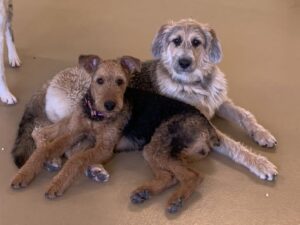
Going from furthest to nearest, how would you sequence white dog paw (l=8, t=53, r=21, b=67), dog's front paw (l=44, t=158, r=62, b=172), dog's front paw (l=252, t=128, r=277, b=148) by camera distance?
1. white dog paw (l=8, t=53, r=21, b=67)
2. dog's front paw (l=252, t=128, r=277, b=148)
3. dog's front paw (l=44, t=158, r=62, b=172)

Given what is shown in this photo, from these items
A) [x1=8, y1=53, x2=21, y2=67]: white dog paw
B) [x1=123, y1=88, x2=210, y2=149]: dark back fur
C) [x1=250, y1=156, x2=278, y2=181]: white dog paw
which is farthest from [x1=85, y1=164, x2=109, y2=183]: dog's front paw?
[x1=8, y1=53, x2=21, y2=67]: white dog paw

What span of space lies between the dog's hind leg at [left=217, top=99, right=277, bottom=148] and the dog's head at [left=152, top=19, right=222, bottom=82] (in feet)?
1.13

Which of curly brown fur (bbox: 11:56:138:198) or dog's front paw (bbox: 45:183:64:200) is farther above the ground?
curly brown fur (bbox: 11:56:138:198)

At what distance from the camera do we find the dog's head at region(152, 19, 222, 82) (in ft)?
9.27

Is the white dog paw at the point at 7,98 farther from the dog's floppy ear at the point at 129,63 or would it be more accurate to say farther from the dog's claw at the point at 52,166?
the dog's floppy ear at the point at 129,63

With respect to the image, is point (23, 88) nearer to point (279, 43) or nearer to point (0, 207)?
point (0, 207)

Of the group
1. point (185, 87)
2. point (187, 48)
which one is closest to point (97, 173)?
point (185, 87)

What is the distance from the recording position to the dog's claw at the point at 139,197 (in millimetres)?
2425

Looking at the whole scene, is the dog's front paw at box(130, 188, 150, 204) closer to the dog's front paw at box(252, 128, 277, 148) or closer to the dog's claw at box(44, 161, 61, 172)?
the dog's claw at box(44, 161, 61, 172)

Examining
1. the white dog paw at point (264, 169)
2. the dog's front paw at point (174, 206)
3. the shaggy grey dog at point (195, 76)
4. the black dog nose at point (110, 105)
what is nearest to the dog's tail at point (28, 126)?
the black dog nose at point (110, 105)

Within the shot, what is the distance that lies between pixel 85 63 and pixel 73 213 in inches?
33.5

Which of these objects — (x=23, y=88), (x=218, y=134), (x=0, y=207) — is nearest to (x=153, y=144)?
(x=218, y=134)

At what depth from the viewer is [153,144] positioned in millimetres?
2633

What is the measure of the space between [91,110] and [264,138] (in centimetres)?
108
